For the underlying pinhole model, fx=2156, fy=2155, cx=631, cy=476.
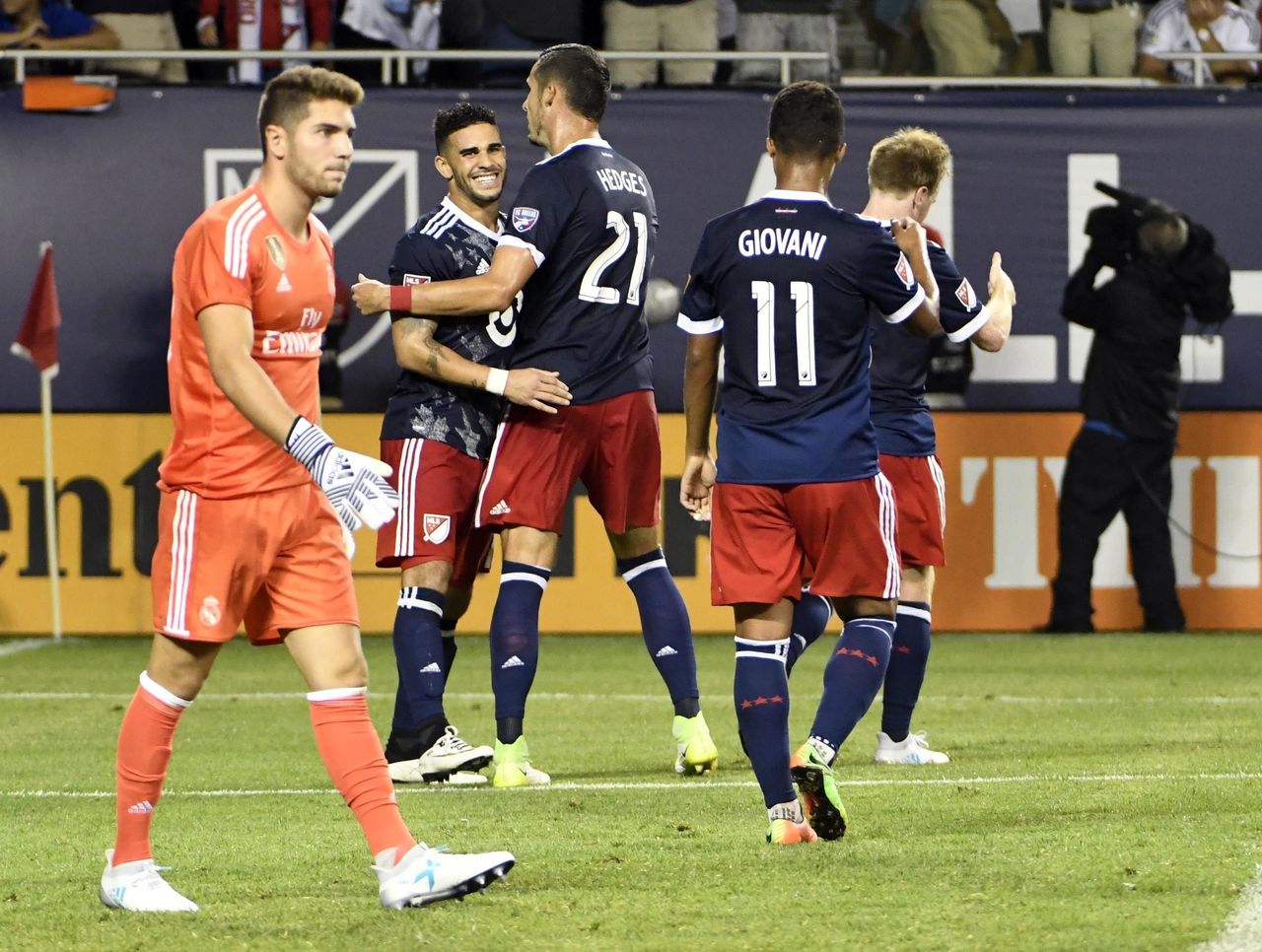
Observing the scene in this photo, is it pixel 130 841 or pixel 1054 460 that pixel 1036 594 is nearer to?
pixel 1054 460

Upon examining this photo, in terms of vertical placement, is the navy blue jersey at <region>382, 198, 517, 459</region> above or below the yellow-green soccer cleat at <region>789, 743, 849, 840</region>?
above

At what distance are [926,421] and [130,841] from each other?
145 inches

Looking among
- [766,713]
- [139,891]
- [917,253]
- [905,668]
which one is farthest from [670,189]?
[139,891]

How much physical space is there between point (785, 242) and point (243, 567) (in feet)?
5.80

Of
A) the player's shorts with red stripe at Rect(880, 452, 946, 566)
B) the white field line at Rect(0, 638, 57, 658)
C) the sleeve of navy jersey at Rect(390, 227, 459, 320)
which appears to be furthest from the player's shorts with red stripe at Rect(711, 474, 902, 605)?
the white field line at Rect(0, 638, 57, 658)

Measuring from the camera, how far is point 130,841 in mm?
4863

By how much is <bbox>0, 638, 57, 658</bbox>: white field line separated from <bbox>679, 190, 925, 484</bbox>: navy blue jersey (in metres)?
7.33

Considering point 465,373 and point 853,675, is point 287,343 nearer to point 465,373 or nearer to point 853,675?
point 853,675

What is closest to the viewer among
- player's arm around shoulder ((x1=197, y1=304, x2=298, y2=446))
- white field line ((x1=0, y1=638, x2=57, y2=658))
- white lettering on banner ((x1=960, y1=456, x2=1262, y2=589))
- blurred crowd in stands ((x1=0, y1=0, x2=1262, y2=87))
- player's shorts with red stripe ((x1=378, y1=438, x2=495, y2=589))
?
player's arm around shoulder ((x1=197, y1=304, x2=298, y2=446))

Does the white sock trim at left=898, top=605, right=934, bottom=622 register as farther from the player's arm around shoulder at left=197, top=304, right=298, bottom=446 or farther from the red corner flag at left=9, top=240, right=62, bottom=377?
the red corner flag at left=9, top=240, right=62, bottom=377

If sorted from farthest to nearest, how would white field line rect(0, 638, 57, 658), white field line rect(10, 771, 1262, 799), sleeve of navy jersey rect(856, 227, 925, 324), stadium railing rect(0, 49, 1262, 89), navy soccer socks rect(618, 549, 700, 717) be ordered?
stadium railing rect(0, 49, 1262, 89) → white field line rect(0, 638, 57, 658) → navy soccer socks rect(618, 549, 700, 717) → white field line rect(10, 771, 1262, 799) → sleeve of navy jersey rect(856, 227, 925, 324)

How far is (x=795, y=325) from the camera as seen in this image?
225 inches

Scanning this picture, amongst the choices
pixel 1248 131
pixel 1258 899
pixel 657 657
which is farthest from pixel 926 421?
pixel 1248 131

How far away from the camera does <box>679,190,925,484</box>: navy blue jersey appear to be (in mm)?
5695
